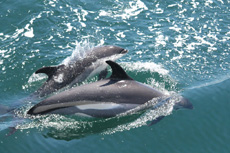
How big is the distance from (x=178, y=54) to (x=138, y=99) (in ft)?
17.2

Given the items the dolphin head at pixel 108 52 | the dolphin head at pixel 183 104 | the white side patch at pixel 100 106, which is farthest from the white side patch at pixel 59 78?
the dolphin head at pixel 183 104

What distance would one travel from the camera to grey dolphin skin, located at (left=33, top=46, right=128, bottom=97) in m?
12.2

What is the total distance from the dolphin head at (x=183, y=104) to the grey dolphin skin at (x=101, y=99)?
43.0 inches

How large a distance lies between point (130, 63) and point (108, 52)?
1.22 metres

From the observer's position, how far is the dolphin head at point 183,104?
11.2 metres

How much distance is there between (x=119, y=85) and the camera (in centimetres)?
1057

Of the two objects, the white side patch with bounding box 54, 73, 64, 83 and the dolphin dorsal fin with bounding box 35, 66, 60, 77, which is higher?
the dolphin dorsal fin with bounding box 35, 66, 60, 77

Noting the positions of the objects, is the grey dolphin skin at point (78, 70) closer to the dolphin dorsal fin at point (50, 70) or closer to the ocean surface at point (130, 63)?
the dolphin dorsal fin at point (50, 70)

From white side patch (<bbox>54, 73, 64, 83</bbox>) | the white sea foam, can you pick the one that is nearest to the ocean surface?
the white sea foam

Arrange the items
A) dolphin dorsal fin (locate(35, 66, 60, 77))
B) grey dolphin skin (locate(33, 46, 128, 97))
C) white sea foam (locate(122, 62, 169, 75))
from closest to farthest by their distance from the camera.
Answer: dolphin dorsal fin (locate(35, 66, 60, 77))
grey dolphin skin (locate(33, 46, 128, 97))
white sea foam (locate(122, 62, 169, 75))

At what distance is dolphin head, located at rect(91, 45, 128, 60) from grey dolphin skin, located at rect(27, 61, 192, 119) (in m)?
3.10

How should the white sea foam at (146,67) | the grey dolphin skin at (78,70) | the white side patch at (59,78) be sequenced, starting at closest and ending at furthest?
the grey dolphin skin at (78,70) < the white side patch at (59,78) < the white sea foam at (146,67)

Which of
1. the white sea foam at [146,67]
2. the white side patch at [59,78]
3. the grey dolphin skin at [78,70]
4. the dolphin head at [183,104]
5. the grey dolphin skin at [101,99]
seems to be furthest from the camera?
the white sea foam at [146,67]

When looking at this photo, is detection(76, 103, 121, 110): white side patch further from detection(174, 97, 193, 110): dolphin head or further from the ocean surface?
detection(174, 97, 193, 110): dolphin head
